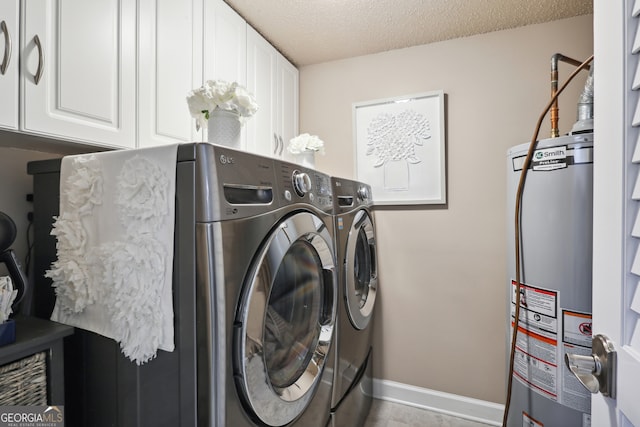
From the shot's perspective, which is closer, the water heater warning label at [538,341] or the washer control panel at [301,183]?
the washer control panel at [301,183]

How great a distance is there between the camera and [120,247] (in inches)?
34.7

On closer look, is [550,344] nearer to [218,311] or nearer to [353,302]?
[353,302]

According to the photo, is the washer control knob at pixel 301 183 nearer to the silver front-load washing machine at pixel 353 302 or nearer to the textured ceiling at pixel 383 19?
the silver front-load washing machine at pixel 353 302

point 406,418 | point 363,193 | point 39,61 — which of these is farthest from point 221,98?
point 406,418

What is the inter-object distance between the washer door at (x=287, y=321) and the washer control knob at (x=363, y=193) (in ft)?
2.09

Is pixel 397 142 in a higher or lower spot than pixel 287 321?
higher

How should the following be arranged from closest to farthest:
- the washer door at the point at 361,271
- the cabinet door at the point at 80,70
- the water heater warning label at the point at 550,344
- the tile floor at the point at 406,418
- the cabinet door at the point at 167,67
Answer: the cabinet door at the point at 80,70
the water heater warning label at the point at 550,344
the cabinet door at the point at 167,67
the washer door at the point at 361,271
the tile floor at the point at 406,418

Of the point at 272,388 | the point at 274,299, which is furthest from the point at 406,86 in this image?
the point at 272,388

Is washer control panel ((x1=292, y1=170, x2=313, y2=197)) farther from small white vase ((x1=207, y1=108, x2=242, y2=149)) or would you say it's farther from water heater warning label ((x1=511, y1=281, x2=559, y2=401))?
water heater warning label ((x1=511, y1=281, x2=559, y2=401))

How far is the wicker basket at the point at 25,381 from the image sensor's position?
808 mm

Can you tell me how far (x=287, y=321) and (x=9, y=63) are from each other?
1.09 meters

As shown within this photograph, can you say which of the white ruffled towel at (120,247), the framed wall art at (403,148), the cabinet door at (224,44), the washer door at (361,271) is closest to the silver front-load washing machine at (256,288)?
the white ruffled towel at (120,247)

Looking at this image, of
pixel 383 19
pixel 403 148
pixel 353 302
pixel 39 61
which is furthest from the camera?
pixel 403 148

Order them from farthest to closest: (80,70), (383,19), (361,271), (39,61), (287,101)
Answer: (287,101), (361,271), (383,19), (80,70), (39,61)
